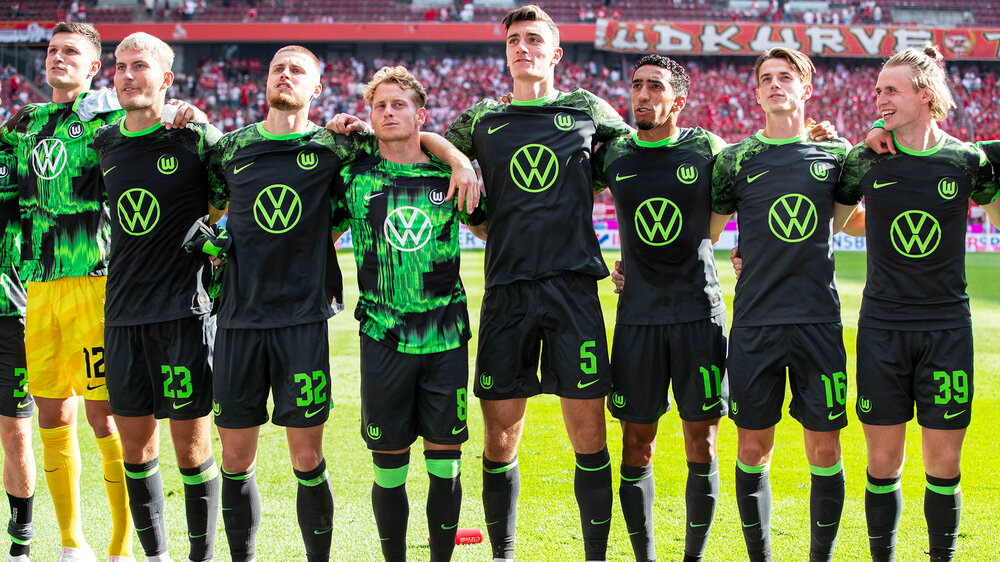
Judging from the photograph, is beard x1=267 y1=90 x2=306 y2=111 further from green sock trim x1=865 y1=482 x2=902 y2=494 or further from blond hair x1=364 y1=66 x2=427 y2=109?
green sock trim x1=865 y1=482 x2=902 y2=494

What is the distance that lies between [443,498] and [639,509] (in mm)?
949

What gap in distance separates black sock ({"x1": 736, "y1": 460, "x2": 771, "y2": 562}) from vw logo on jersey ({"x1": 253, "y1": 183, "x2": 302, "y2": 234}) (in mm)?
2326

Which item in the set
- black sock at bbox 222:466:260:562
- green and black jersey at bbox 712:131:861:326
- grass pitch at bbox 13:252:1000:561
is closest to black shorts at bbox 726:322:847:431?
green and black jersey at bbox 712:131:861:326

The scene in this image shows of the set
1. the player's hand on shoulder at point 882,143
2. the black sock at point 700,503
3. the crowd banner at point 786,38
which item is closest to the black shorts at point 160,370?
the black sock at point 700,503

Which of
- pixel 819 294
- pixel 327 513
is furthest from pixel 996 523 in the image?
pixel 327 513

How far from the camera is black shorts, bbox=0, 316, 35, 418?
4.62m

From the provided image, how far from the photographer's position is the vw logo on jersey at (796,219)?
3.99 meters

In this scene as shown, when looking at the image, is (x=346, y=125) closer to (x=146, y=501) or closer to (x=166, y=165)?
(x=166, y=165)

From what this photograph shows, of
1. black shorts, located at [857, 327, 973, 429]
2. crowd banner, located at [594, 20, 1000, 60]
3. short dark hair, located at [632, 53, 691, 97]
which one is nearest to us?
black shorts, located at [857, 327, 973, 429]

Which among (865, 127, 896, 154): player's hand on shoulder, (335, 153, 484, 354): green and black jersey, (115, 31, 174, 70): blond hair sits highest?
(115, 31, 174, 70): blond hair

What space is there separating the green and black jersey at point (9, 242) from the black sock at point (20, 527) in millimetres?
977

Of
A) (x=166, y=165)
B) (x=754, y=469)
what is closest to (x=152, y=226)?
(x=166, y=165)

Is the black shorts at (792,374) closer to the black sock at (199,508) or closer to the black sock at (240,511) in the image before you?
the black sock at (240,511)

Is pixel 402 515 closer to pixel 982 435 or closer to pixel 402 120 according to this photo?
pixel 402 120
